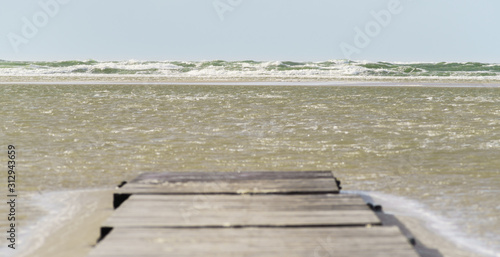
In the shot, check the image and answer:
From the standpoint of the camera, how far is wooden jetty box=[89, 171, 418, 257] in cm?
359

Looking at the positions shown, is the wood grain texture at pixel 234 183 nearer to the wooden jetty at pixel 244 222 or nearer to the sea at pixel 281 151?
the wooden jetty at pixel 244 222

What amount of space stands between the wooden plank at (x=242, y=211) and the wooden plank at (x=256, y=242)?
0.52 ft

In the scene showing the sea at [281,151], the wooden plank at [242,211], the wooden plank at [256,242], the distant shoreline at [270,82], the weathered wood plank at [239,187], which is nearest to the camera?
the wooden plank at [256,242]

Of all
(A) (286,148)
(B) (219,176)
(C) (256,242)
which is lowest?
(A) (286,148)

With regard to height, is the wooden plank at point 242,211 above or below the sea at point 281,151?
above

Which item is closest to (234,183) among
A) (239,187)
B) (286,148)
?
(239,187)

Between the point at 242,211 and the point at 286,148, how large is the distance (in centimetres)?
538

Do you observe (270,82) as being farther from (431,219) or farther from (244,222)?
(244,222)

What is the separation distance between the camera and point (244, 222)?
419cm

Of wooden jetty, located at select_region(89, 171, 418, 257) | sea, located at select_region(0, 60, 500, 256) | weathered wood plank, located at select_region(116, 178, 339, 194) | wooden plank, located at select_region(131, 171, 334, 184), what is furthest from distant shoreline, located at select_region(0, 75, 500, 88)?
wooden jetty, located at select_region(89, 171, 418, 257)

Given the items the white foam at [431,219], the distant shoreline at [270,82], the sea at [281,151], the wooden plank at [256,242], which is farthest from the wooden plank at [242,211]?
the distant shoreline at [270,82]

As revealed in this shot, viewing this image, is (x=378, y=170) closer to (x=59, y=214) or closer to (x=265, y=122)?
(x=59, y=214)

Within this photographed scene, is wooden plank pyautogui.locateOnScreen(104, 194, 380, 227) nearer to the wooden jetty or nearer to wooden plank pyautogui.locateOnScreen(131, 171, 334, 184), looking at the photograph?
the wooden jetty

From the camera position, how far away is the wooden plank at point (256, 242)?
138 inches
